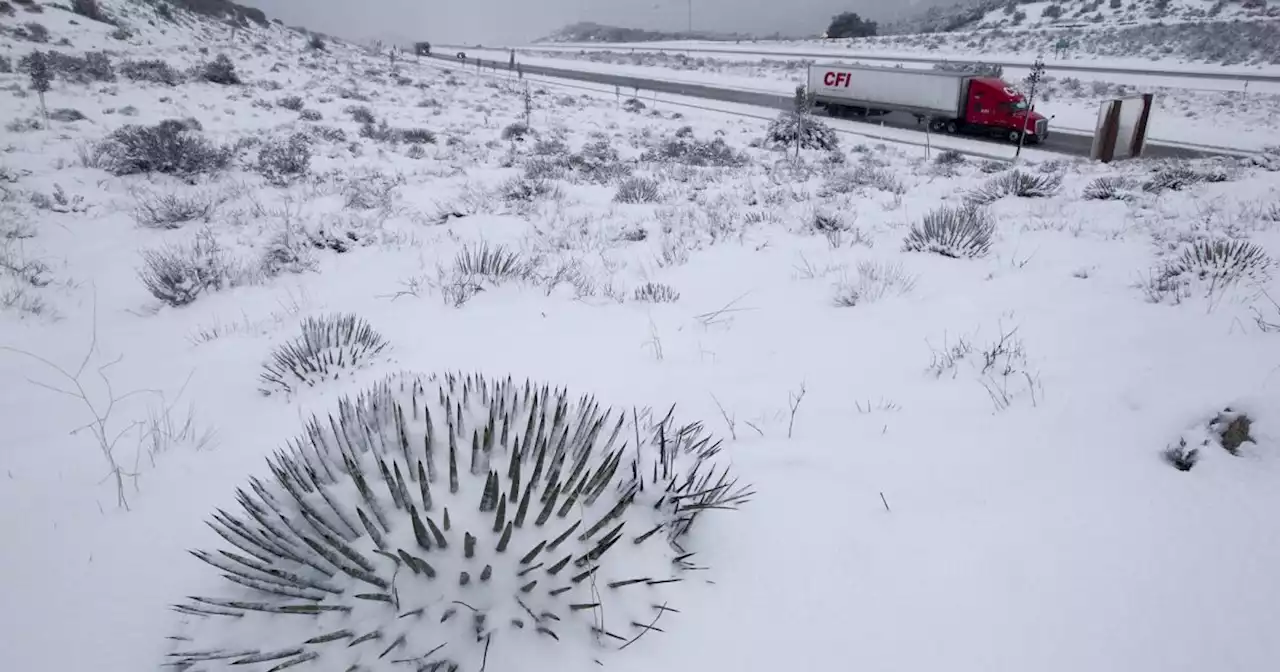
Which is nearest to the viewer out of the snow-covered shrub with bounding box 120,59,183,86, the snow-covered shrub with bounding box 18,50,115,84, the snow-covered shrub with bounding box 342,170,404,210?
the snow-covered shrub with bounding box 342,170,404,210

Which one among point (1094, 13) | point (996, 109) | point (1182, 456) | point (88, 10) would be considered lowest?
point (1182, 456)

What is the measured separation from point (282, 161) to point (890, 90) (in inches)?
846

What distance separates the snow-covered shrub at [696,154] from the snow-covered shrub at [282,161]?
6.68 metres

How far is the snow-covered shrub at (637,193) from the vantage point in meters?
9.04

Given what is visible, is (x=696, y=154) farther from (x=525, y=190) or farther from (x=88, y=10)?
(x=88, y=10)

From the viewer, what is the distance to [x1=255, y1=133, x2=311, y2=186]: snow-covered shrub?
922 centimetres

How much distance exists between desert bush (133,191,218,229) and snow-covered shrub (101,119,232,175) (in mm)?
1443

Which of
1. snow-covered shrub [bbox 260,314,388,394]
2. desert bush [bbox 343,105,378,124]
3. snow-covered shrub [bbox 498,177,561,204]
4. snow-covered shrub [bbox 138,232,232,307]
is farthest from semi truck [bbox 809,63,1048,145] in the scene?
snow-covered shrub [bbox 138,232,232,307]

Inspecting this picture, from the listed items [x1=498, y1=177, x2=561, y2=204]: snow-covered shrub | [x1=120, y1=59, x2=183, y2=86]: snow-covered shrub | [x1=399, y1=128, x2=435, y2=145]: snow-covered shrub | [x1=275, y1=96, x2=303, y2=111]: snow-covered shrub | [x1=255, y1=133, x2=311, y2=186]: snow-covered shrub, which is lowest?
[x1=498, y1=177, x2=561, y2=204]: snow-covered shrub

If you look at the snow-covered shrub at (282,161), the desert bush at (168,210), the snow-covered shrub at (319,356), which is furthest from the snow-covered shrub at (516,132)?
the snow-covered shrub at (319,356)

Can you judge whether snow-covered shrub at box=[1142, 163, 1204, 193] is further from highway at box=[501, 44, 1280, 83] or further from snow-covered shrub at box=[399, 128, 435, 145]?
highway at box=[501, 44, 1280, 83]

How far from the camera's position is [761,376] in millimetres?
3641

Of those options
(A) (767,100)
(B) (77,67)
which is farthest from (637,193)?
(A) (767,100)

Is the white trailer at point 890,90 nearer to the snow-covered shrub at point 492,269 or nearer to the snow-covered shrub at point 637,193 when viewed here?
the snow-covered shrub at point 637,193
